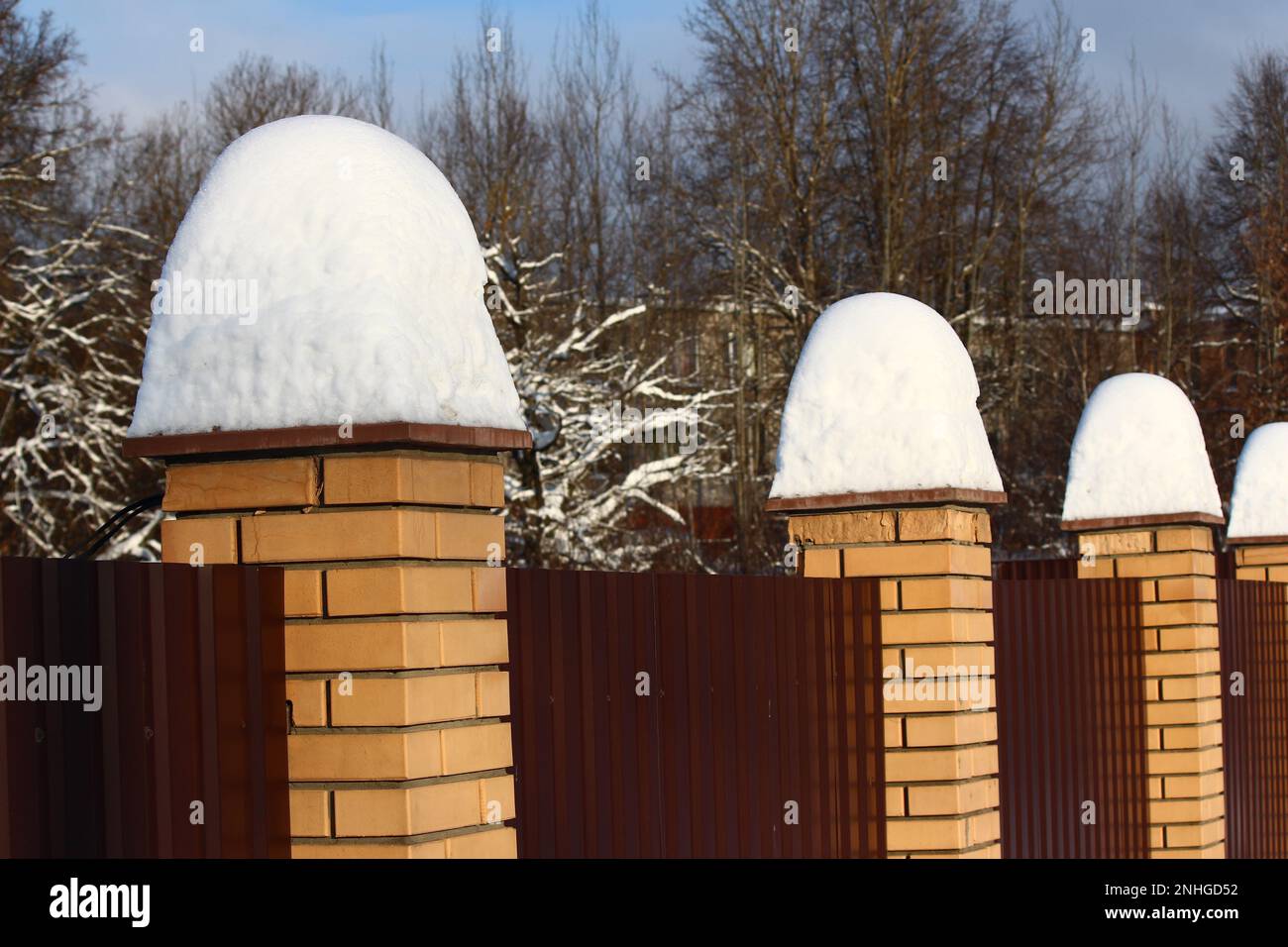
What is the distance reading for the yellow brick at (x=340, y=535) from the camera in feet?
12.9

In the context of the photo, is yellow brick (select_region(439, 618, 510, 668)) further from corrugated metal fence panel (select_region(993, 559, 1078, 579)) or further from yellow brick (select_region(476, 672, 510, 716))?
corrugated metal fence panel (select_region(993, 559, 1078, 579))

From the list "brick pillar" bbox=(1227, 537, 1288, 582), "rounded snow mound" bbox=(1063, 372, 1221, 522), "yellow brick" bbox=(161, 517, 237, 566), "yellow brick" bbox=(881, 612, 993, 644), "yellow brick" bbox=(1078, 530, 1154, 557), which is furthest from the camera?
"brick pillar" bbox=(1227, 537, 1288, 582)

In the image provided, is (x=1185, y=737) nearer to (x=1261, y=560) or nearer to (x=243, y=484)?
(x=1261, y=560)

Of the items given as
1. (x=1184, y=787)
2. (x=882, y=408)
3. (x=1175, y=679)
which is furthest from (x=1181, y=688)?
A: (x=882, y=408)

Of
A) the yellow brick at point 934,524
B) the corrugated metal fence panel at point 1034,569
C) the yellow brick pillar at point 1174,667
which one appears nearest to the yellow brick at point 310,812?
the yellow brick at point 934,524

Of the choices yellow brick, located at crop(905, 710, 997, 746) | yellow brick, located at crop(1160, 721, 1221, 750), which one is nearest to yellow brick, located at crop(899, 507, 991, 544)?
yellow brick, located at crop(905, 710, 997, 746)

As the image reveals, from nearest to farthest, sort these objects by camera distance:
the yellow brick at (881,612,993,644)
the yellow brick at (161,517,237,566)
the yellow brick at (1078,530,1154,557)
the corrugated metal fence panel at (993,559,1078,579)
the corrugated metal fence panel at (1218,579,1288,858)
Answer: the yellow brick at (161,517,237,566)
the yellow brick at (881,612,993,644)
the yellow brick at (1078,530,1154,557)
the corrugated metal fence panel at (1218,579,1288,858)
the corrugated metal fence panel at (993,559,1078,579)

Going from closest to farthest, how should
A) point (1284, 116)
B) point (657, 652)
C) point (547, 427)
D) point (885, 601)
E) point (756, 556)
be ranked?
point (657, 652) < point (885, 601) < point (547, 427) < point (756, 556) < point (1284, 116)

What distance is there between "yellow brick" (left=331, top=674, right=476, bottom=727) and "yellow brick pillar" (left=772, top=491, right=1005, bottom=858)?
279cm

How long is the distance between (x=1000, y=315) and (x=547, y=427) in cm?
1458

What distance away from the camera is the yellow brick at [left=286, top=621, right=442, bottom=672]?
154 inches

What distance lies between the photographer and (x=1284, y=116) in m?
32.8
